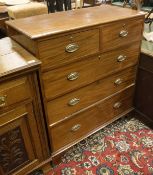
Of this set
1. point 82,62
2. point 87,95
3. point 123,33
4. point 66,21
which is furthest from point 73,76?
point 123,33

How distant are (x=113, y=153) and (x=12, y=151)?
0.79 meters

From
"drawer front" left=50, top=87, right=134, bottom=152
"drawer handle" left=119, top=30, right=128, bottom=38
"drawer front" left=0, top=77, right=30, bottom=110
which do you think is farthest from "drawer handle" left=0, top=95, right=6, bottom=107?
"drawer handle" left=119, top=30, right=128, bottom=38

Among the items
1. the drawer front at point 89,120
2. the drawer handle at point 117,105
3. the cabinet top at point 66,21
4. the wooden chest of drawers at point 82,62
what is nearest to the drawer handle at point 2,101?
the wooden chest of drawers at point 82,62

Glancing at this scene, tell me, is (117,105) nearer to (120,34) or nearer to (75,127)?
(75,127)

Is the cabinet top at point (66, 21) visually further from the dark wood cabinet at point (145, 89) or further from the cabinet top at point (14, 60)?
the dark wood cabinet at point (145, 89)

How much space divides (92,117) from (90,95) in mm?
212

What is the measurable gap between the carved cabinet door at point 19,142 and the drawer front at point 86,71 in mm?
183

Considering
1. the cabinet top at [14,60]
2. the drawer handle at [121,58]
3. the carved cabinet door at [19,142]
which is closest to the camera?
the cabinet top at [14,60]

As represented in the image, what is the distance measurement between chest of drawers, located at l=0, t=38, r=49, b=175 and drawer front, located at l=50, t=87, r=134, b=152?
11 cm

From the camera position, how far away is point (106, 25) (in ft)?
3.96

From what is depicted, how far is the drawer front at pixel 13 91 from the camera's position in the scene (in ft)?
3.18

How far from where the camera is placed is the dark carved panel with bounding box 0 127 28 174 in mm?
1125

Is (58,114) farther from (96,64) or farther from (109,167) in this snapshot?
(109,167)

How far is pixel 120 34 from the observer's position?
1.32 meters
